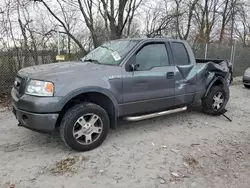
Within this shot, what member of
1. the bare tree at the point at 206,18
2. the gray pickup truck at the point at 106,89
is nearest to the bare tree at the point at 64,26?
the gray pickup truck at the point at 106,89

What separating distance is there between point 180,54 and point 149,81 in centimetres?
110

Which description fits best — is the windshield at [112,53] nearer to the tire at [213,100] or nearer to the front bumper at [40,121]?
the front bumper at [40,121]

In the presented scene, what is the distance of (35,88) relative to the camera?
10.9 feet

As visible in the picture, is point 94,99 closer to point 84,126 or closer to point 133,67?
point 84,126

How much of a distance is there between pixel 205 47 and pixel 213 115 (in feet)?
26.1

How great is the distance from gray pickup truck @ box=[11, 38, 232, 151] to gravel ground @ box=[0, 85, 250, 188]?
356 millimetres

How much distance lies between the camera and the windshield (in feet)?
13.5

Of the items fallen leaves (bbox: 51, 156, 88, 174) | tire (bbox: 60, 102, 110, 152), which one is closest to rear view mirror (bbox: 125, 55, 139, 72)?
tire (bbox: 60, 102, 110, 152)

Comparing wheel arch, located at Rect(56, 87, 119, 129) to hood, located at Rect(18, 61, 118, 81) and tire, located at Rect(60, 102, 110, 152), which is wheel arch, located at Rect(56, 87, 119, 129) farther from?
hood, located at Rect(18, 61, 118, 81)

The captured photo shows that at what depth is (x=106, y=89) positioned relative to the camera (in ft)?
12.2

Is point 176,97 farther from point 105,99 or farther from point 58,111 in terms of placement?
point 58,111

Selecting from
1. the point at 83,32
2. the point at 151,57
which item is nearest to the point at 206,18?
the point at 83,32

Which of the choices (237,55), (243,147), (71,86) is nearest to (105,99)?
(71,86)

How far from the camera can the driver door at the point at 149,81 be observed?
399 centimetres
